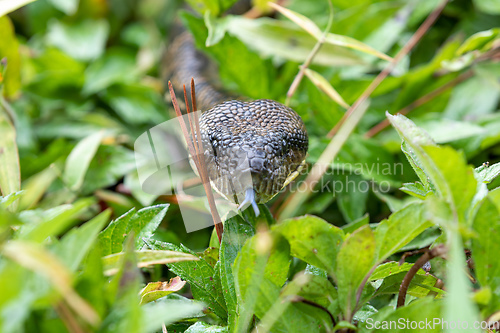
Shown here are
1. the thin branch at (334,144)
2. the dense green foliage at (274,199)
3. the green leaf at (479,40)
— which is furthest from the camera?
the green leaf at (479,40)

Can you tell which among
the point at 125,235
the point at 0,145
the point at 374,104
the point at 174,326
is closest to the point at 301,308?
the point at 174,326

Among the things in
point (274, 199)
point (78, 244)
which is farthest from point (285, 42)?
point (78, 244)

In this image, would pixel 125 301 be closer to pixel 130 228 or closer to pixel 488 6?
pixel 130 228

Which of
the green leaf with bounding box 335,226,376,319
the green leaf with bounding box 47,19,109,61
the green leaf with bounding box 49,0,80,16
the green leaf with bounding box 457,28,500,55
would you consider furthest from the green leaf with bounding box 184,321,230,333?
the green leaf with bounding box 49,0,80,16

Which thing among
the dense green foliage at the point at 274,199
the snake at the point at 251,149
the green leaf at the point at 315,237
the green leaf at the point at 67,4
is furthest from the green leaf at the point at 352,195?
the green leaf at the point at 67,4

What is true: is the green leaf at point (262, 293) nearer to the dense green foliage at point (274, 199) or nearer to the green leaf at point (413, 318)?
the dense green foliage at point (274, 199)

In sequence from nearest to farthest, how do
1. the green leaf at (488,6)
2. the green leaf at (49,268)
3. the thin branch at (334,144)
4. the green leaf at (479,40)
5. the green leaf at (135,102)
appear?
the green leaf at (49,268) < the thin branch at (334,144) < the green leaf at (479,40) < the green leaf at (488,6) < the green leaf at (135,102)
